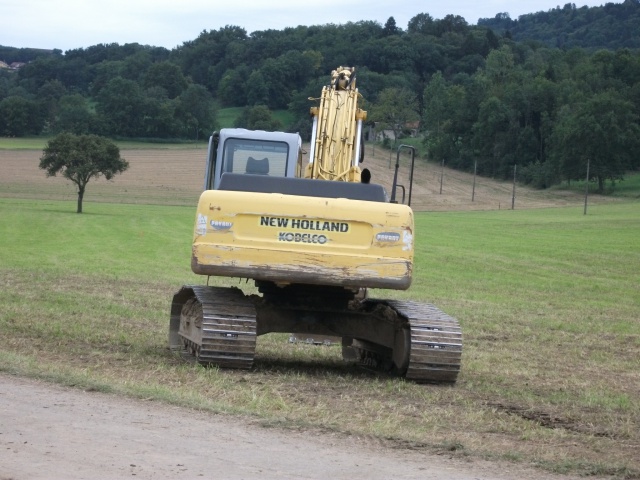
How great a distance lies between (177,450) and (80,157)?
68065mm

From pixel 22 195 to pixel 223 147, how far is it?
7462 cm

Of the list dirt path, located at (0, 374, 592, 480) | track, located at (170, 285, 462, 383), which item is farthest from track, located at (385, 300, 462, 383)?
dirt path, located at (0, 374, 592, 480)

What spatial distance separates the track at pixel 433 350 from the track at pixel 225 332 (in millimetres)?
1688

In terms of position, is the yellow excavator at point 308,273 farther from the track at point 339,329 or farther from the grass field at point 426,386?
the grass field at point 426,386

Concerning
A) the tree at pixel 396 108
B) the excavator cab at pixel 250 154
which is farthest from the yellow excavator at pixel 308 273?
the tree at pixel 396 108

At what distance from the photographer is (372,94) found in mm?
141625

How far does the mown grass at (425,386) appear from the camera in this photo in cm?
912

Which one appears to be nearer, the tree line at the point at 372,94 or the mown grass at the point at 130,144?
the mown grass at the point at 130,144

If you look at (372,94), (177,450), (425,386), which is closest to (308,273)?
(425,386)

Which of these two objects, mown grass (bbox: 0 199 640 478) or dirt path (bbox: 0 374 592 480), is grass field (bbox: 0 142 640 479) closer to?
mown grass (bbox: 0 199 640 478)

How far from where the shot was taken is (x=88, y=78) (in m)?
160

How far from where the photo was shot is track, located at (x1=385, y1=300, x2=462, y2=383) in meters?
11.9

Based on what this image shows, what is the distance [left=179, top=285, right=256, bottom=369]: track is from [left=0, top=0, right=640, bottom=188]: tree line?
2895 inches

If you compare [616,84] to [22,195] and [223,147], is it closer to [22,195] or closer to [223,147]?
[22,195]
